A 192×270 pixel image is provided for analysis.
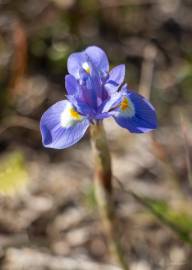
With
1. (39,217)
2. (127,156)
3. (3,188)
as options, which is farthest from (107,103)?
(127,156)

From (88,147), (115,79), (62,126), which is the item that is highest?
(115,79)

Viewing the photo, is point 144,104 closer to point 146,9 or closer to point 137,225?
point 137,225

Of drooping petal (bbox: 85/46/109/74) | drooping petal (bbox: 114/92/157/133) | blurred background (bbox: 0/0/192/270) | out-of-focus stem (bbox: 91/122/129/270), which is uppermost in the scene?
drooping petal (bbox: 85/46/109/74)

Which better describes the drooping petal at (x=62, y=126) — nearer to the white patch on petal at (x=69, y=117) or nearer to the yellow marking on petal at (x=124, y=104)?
the white patch on petal at (x=69, y=117)

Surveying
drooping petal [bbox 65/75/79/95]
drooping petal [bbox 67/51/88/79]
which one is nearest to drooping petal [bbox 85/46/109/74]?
drooping petal [bbox 67/51/88/79]

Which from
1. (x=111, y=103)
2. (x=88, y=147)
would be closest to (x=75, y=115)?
(x=111, y=103)

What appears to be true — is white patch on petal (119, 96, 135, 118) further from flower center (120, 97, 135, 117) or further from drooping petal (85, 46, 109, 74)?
drooping petal (85, 46, 109, 74)

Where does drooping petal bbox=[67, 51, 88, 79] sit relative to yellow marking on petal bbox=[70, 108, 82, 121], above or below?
above

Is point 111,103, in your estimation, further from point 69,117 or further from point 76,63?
point 76,63
